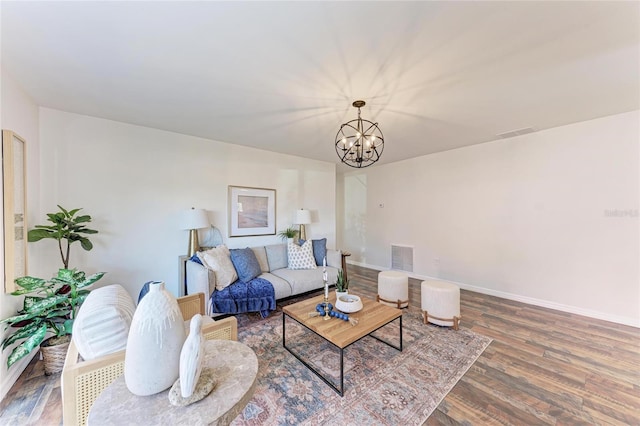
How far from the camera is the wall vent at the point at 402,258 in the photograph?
4887 millimetres

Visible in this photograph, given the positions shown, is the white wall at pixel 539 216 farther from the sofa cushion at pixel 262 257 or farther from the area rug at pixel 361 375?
the sofa cushion at pixel 262 257

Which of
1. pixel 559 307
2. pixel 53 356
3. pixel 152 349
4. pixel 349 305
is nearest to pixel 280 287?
pixel 349 305

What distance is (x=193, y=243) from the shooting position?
326 cm

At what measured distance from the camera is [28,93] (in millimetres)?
2236

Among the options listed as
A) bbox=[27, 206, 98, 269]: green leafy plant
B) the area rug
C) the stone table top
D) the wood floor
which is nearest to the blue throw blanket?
the area rug

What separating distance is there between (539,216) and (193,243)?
5.03 meters

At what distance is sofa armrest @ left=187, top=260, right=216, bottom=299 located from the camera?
2695mm

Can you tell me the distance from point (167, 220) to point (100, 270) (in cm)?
90

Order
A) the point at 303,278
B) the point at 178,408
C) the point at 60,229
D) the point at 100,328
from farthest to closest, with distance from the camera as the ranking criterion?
the point at 303,278 < the point at 60,229 < the point at 100,328 < the point at 178,408

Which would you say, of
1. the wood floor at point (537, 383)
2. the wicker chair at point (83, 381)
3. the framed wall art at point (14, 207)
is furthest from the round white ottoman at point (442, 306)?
the framed wall art at point (14, 207)

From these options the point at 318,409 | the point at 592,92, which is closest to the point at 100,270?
the point at 318,409

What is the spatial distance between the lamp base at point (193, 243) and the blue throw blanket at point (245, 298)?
791mm

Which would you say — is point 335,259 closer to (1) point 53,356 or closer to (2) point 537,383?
(2) point 537,383

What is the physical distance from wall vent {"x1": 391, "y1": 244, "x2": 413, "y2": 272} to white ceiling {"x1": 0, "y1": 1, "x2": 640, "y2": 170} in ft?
9.27
